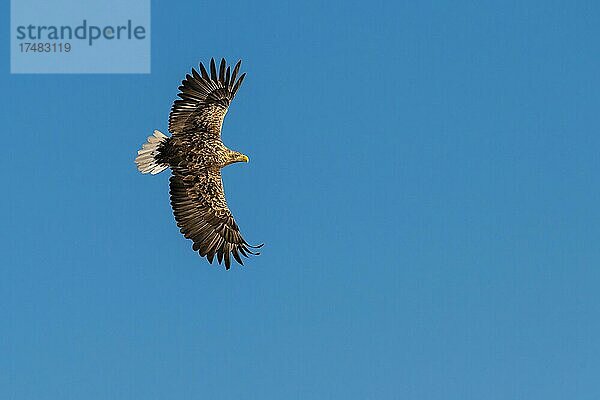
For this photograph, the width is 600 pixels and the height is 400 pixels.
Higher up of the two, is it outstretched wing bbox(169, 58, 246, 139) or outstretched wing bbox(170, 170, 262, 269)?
outstretched wing bbox(169, 58, 246, 139)

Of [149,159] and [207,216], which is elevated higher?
[149,159]

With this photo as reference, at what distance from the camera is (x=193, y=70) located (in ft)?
95.8

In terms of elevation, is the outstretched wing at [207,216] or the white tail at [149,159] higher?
the white tail at [149,159]

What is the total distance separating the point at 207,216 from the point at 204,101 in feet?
8.91

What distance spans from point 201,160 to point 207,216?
4.54ft

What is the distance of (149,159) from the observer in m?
28.3

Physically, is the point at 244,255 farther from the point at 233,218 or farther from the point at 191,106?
the point at 191,106

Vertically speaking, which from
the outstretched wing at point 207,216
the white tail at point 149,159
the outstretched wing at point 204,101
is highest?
the outstretched wing at point 204,101

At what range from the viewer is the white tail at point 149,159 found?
92.8 feet

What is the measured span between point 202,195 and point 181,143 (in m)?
1.28

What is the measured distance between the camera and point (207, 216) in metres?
28.6

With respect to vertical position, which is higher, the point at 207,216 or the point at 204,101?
the point at 204,101

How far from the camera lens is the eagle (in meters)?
28.2

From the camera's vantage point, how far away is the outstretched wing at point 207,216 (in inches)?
1112
